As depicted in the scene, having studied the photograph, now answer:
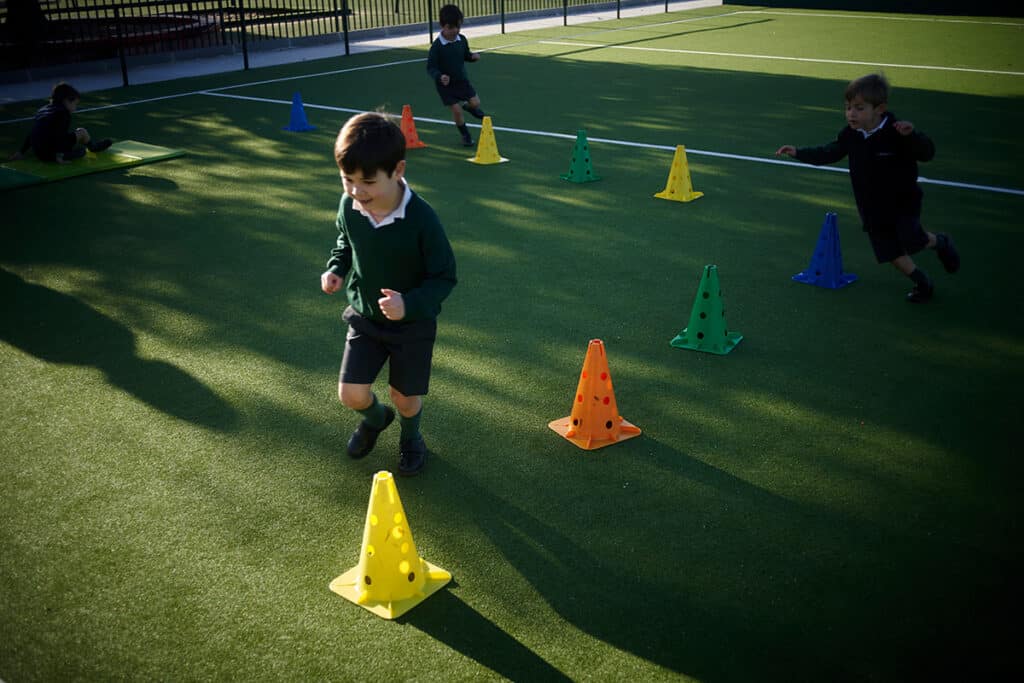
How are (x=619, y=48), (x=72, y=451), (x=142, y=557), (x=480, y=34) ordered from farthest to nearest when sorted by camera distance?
(x=480, y=34) < (x=619, y=48) < (x=72, y=451) < (x=142, y=557)

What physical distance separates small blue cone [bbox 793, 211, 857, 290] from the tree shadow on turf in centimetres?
411

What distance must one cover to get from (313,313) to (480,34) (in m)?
17.5

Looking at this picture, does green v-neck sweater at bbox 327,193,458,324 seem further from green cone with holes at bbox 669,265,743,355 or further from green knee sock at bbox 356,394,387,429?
green cone with holes at bbox 669,265,743,355

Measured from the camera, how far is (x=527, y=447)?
4.18 meters

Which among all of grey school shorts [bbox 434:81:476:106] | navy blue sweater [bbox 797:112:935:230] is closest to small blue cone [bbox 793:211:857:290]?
navy blue sweater [bbox 797:112:935:230]

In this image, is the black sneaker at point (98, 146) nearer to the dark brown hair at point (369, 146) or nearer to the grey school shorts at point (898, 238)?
the dark brown hair at point (369, 146)

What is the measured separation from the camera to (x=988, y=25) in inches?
872

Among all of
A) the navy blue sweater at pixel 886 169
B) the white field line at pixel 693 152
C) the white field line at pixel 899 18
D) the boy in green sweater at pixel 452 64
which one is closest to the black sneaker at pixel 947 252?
the navy blue sweater at pixel 886 169

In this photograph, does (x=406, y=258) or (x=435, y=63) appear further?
(x=435, y=63)

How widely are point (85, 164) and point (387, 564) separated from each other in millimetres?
7817

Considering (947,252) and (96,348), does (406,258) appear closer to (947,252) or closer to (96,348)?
(96,348)

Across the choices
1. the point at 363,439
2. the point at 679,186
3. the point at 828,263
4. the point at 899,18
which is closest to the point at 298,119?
the point at 679,186

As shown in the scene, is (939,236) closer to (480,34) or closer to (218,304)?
(218,304)

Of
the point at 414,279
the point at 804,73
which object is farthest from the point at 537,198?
the point at 804,73
